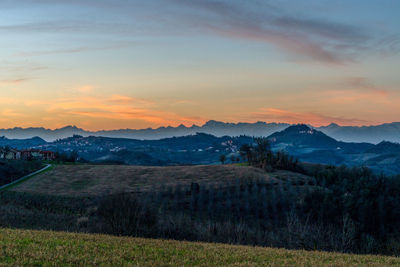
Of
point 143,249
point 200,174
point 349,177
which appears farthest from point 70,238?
point 349,177

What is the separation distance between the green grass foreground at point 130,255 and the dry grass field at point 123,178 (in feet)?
260

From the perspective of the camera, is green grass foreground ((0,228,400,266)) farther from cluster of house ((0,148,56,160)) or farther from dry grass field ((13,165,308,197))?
cluster of house ((0,148,56,160))

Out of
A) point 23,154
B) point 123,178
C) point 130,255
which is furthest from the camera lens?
point 23,154

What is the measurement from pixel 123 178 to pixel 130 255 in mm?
→ 107462

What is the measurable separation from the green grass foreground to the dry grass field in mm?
79141

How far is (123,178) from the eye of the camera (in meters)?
123

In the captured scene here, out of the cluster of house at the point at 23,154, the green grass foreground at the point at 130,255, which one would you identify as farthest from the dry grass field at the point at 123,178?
the green grass foreground at the point at 130,255

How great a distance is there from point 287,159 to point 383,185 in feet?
144

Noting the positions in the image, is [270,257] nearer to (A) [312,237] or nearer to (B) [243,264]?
(B) [243,264]

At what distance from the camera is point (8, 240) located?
64.0 feet

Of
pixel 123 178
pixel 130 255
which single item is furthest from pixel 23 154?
pixel 130 255

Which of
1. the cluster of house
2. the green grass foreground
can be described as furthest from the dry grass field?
the green grass foreground

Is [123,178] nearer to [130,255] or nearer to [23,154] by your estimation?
[23,154]

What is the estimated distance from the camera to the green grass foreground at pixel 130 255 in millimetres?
16000
